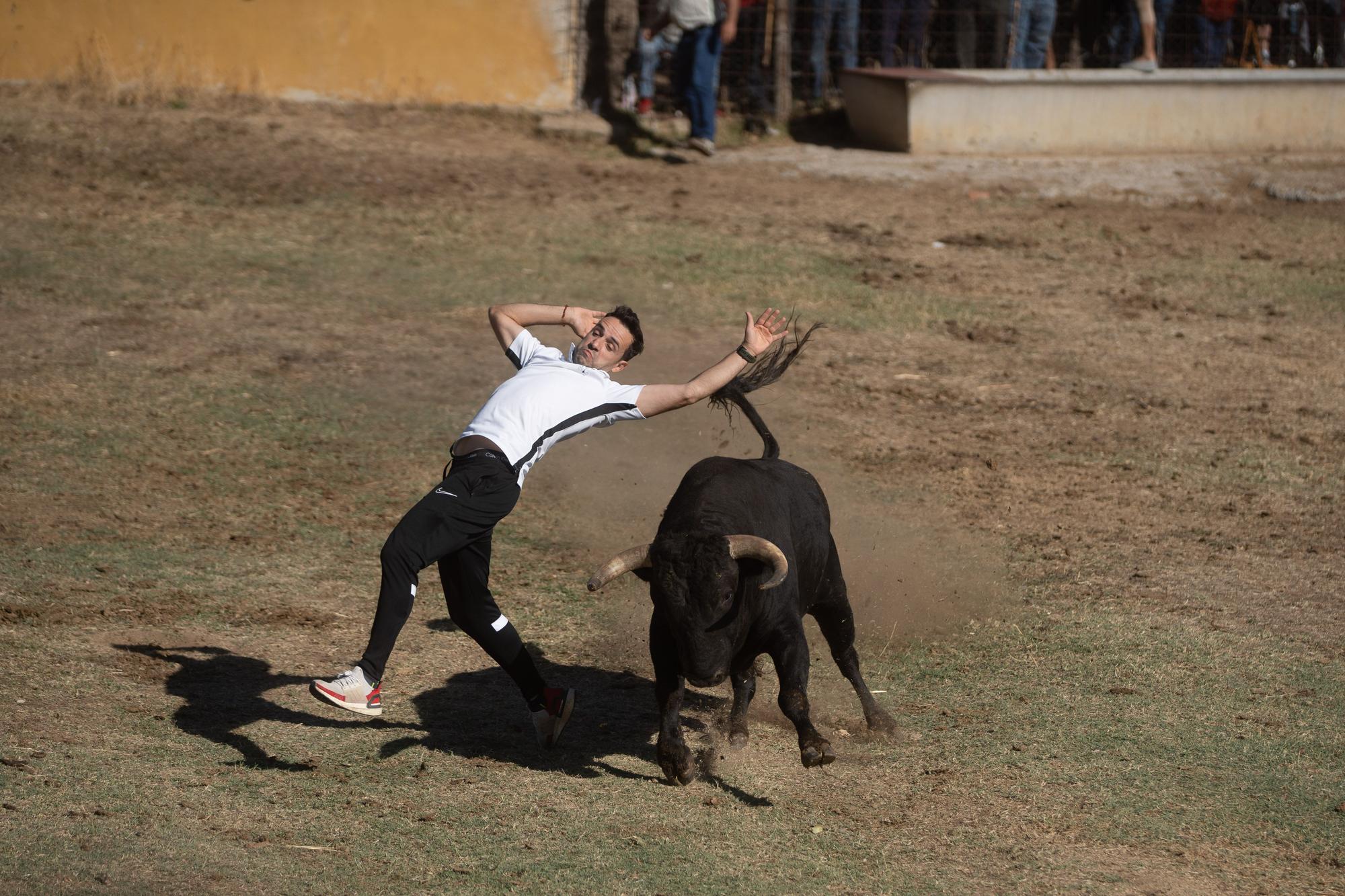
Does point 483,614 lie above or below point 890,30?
below

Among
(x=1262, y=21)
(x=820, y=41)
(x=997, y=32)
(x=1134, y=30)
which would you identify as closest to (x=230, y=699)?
(x=820, y=41)

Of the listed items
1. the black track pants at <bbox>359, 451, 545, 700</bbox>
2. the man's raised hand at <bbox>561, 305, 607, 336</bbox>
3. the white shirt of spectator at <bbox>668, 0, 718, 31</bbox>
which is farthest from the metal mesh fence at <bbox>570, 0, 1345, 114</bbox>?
the black track pants at <bbox>359, 451, 545, 700</bbox>

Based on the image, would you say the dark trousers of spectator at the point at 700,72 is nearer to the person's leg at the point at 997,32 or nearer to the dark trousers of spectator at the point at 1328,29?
the person's leg at the point at 997,32

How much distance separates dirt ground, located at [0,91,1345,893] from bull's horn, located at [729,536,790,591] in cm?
102

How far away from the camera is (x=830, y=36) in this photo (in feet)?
64.3

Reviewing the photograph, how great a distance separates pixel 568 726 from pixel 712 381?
75.3 inches

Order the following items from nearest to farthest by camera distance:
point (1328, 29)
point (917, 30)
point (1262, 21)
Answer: point (917, 30) < point (1262, 21) < point (1328, 29)

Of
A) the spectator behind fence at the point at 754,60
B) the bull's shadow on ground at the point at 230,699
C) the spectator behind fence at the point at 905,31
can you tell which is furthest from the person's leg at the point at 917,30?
the bull's shadow on ground at the point at 230,699

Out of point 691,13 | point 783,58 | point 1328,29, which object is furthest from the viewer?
point 1328,29

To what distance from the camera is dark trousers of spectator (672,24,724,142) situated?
688 inches

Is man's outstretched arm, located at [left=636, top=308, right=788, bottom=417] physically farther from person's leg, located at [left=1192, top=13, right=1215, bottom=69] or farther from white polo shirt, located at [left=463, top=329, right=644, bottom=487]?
person's leg, located at [left=1192, top=13, right=1215, bottom=69]

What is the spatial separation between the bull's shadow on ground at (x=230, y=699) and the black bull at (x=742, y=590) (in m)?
1.51

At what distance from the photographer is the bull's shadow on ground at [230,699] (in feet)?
21.0

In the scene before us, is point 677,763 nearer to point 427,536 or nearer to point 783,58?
point 427,536
